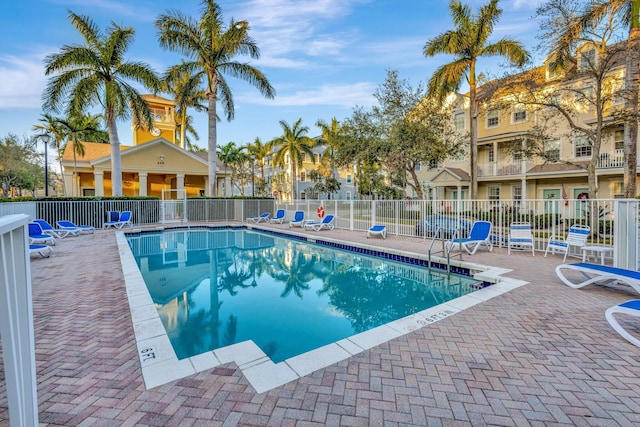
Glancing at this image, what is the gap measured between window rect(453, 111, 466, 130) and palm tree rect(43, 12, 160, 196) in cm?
2058

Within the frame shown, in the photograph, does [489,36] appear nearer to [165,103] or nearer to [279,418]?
[279,418]

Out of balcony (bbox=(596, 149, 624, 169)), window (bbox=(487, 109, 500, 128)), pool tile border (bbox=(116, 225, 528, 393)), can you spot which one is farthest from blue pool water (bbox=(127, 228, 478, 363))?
window (bbox=(487, 109, 500, 128))

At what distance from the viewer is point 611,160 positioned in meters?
17.0

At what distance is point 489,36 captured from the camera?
52.5ft

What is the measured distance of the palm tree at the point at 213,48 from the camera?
17.9 meters

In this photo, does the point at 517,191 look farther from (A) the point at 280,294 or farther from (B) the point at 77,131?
→ (B) the point at 77,131

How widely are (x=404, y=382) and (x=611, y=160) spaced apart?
2149 centimetres

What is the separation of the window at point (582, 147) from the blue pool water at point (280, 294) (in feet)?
56.8

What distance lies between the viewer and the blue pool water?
4.73 metres

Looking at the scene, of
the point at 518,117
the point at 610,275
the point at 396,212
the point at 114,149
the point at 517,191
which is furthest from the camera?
the point at 517,191

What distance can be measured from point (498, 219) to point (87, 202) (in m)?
19.6

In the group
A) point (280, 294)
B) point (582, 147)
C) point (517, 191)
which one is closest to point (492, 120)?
point (517, 191)

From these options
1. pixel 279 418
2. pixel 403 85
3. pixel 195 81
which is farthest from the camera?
pixel 195 81

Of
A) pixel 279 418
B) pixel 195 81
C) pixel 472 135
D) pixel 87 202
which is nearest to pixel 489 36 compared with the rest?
pixel 472 135
